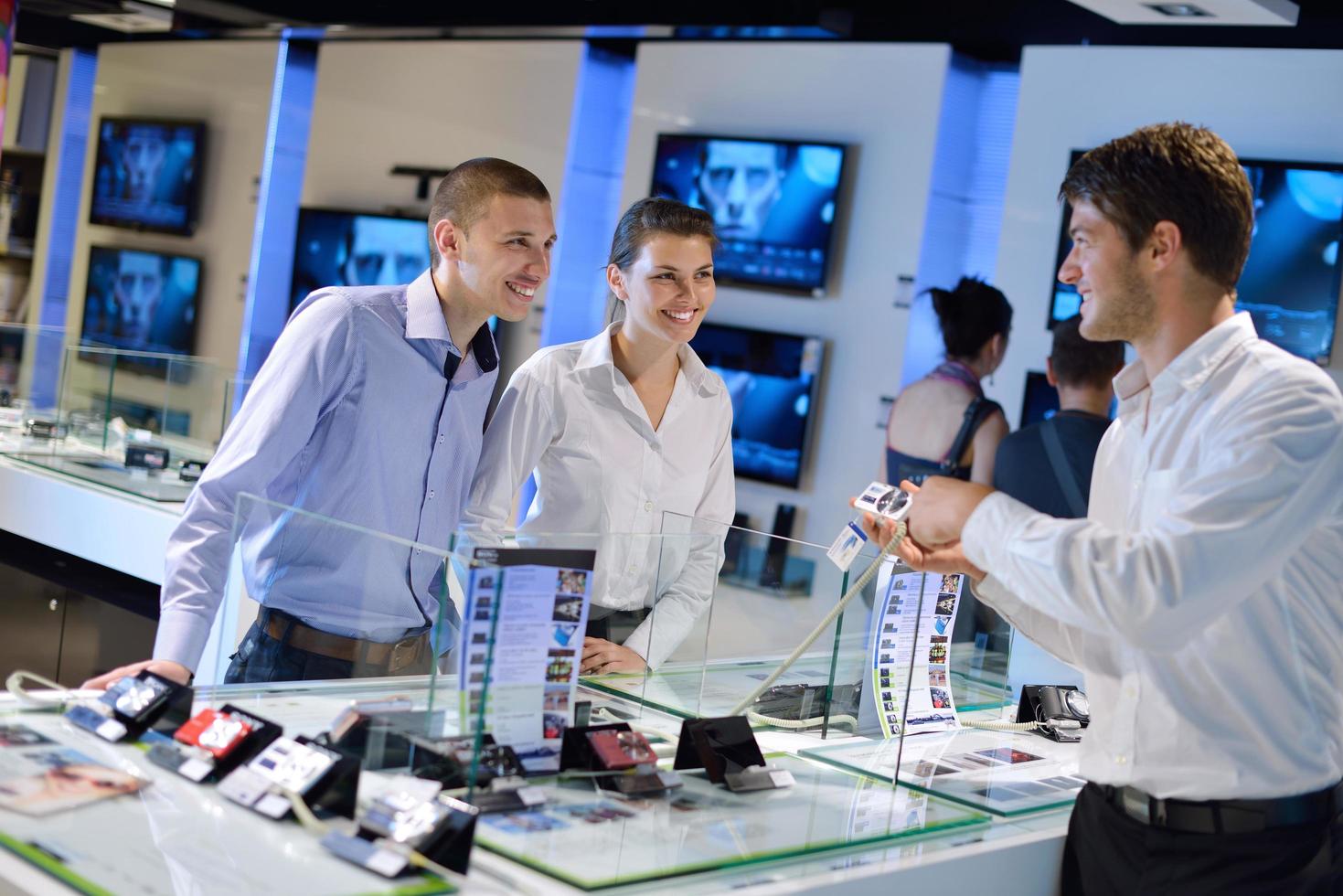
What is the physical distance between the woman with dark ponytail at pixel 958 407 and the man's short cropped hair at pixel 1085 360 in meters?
0.70

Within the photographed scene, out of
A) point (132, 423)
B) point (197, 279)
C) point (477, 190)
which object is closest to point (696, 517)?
point (477, 190)

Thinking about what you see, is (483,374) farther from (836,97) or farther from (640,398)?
(836,97)

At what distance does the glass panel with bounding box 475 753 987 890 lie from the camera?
1443mm

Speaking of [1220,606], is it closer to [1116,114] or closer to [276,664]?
[276,664]

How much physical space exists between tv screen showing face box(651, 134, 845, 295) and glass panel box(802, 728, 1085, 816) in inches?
159

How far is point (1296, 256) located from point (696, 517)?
10.4 ft

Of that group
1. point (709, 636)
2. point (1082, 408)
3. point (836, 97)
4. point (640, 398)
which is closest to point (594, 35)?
point (836, 97)

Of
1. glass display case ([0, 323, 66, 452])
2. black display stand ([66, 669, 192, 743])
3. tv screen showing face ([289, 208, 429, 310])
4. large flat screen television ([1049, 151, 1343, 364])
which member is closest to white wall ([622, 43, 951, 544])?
large flat screen television ([1049, 151, 1343, 364])

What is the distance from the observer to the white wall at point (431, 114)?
730 centimetres

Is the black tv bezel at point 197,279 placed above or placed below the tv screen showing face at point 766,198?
below

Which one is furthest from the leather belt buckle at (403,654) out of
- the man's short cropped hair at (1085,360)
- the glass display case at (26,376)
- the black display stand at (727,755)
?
the glass display case at (26,376)

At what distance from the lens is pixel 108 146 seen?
10039 millimetres

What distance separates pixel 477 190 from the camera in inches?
96.7

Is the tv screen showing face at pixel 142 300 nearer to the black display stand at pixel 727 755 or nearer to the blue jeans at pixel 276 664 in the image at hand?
the blue jeans at pixel 276 664
